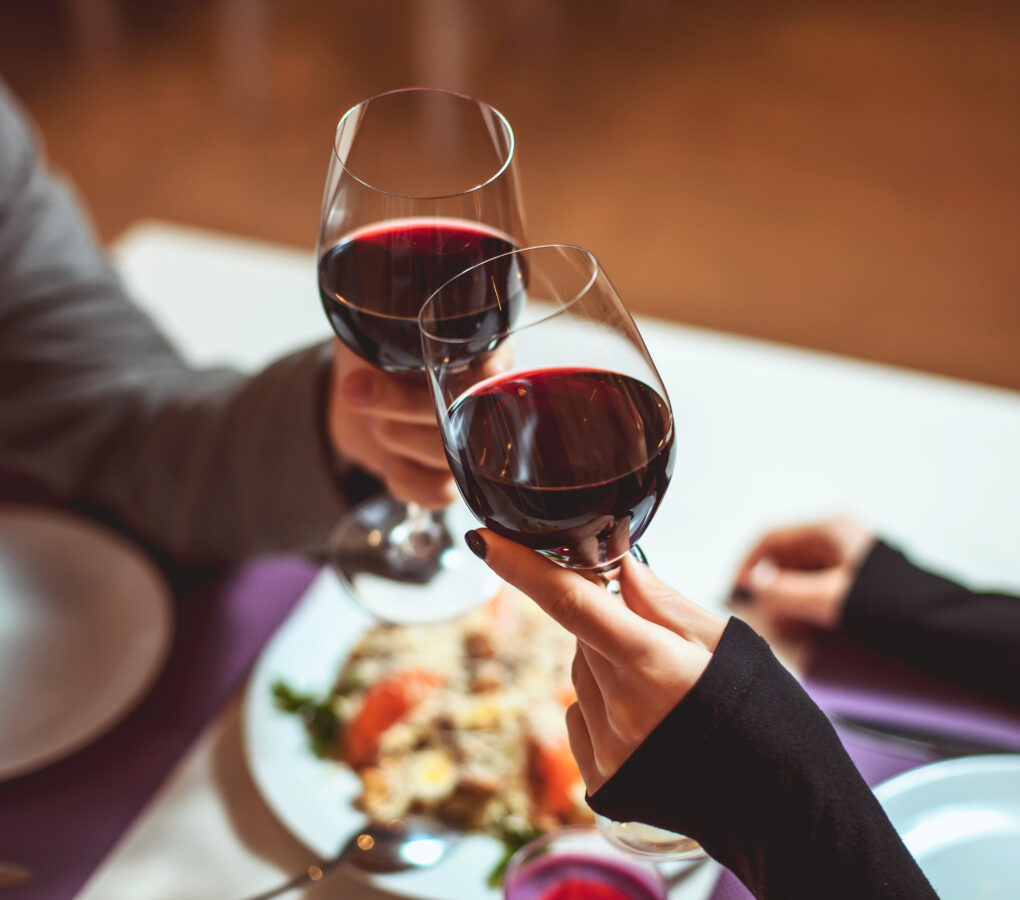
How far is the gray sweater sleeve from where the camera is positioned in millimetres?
899

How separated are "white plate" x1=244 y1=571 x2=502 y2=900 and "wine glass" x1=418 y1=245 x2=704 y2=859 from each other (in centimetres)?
27

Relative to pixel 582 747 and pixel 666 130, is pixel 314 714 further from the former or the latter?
pixel 666 130

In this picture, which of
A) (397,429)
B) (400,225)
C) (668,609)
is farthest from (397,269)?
(668,609)

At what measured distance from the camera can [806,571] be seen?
0.92 meters

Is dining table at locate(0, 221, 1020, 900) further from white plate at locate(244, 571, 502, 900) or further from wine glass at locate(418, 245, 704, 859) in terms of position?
wine glass at locate(418, 245, 704, 859)

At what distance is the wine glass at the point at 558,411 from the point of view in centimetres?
49

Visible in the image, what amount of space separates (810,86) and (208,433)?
3411 millimetres

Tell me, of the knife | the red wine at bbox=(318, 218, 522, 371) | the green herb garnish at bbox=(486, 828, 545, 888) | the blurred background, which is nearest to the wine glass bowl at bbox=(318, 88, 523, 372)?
the red wine at bbox=(318, 218, 522, 371)

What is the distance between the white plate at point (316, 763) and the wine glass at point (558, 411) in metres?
0.27

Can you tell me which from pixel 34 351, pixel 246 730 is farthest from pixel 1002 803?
pixel 34 351

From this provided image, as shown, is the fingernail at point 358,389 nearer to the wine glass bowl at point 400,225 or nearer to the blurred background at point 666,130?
the wine glass bowl at point 400,225

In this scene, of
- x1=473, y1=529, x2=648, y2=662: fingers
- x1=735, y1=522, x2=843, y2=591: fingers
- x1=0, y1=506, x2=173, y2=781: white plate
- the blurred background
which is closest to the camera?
x1=473, y1=529, x2=648, y2=662: fingers

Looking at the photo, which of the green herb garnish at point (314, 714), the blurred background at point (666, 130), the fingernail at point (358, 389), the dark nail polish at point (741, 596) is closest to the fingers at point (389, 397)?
the fingernail at point (358, 389)

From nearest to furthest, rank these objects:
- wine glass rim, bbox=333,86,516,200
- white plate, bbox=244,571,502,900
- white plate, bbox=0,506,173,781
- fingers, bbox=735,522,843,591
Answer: wine glass rim, bbox=333,86,516,200, white plate, bbox=244,571,502,900, white plate, bbox=0,506,173,781, fingers, bbox=735,522,843,591
